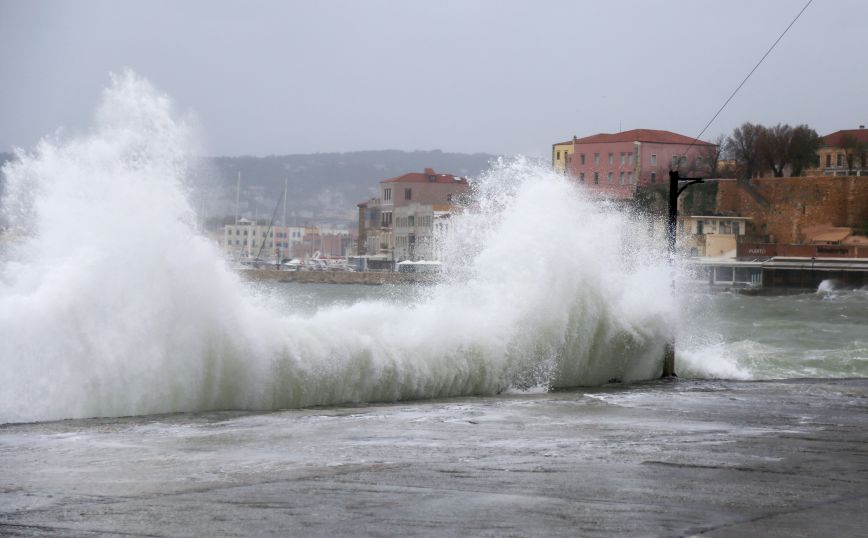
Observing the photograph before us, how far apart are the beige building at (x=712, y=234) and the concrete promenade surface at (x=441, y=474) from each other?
10739 cm

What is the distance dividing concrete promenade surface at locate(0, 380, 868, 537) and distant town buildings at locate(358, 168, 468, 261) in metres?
114

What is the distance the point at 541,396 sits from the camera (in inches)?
712

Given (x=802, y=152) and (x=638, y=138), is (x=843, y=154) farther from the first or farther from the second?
(x=638, y=138)

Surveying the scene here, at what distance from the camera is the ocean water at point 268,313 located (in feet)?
47.8

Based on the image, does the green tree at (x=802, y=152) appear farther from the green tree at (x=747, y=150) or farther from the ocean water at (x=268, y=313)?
the ocean water at (x=268, y=313)

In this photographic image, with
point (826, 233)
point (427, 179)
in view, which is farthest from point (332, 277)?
point (826, 233)

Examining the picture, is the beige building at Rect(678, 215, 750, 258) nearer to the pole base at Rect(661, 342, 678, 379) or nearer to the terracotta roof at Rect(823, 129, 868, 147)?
the terracotta roof at Rect(823, 129, 868, 147)

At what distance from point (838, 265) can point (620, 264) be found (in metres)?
95.0

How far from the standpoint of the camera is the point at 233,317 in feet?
52.8

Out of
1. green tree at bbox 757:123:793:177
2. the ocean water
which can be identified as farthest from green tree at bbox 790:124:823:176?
the ocean water

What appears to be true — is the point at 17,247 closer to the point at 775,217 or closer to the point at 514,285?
the point at 514,285

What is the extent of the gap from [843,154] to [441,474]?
442ft

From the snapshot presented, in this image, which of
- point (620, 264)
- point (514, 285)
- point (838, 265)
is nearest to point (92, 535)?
point (514, 285)

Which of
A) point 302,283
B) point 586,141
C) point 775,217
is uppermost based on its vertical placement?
point 586,141
